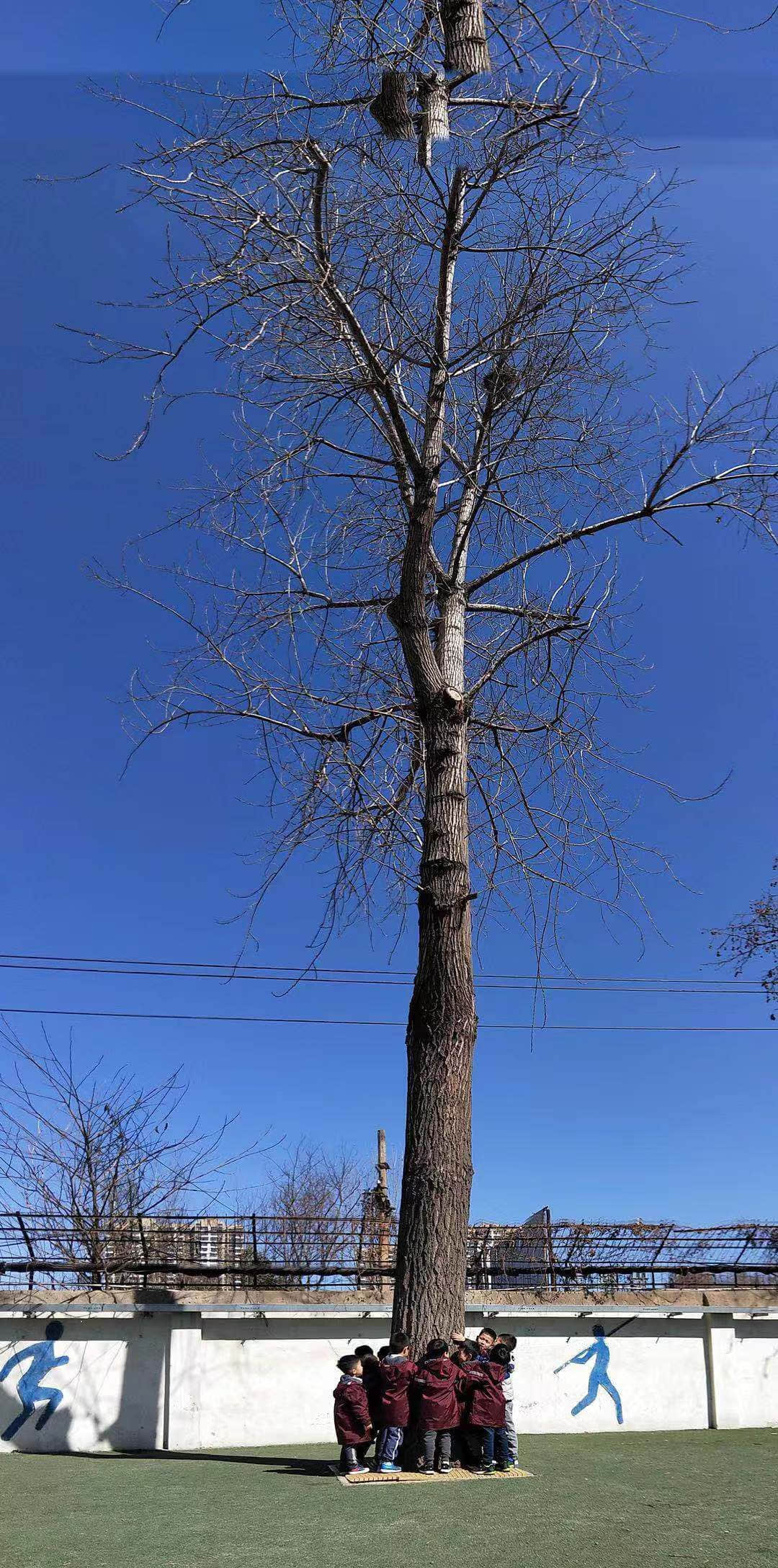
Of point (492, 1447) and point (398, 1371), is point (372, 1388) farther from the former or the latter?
point (492, 1447)

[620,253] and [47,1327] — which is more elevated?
[620,253]

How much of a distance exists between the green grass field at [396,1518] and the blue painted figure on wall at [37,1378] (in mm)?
3522

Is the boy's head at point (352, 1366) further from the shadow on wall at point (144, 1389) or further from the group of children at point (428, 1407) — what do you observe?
the shadow on wall at point (144, 1389)

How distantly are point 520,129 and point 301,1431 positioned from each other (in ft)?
48.7

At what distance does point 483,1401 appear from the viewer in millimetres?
9602

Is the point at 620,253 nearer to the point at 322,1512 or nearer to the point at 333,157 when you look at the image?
→ the point at 333,157

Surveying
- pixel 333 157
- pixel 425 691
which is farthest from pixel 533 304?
pixel 425 691

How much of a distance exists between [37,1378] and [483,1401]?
26.5 feet

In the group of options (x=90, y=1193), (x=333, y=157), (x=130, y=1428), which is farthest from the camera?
(x=90, y=1193)

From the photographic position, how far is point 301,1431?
15352 millimetres

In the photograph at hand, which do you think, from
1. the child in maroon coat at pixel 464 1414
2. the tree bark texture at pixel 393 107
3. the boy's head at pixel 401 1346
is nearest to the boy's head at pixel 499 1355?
the child in maroon coat at pixel 464 1414

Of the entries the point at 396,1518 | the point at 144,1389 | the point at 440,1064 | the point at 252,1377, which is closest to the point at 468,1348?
the point at 440,1064

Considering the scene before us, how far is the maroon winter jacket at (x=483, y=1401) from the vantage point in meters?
9.59

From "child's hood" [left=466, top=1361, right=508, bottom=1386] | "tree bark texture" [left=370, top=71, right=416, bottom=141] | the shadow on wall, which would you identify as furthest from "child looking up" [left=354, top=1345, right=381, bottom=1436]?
"tree bark texture" [left=370, top=71, right=416, bottom=141]
